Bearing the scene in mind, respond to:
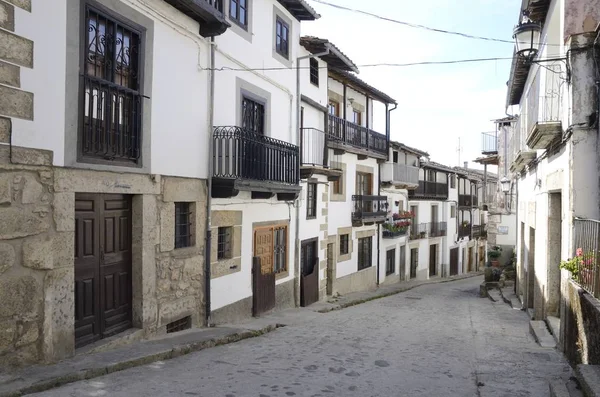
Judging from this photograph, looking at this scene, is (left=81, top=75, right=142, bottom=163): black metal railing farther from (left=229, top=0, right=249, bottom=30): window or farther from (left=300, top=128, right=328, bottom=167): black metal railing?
(left=300, top=128, right=328, bottom=167): black metal railing

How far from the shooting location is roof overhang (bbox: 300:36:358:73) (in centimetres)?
1499

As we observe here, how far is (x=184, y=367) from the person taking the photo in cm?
657

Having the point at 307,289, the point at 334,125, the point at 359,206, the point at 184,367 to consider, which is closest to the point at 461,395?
the point at 184,367

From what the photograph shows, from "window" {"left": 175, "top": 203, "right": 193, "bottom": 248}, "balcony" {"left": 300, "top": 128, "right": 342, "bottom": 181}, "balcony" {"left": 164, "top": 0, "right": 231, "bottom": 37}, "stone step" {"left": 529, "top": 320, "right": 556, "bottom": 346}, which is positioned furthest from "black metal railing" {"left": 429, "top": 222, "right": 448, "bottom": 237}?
"balcony" {"left": 164, "top": 0, "right": 231, "bottom": 37}

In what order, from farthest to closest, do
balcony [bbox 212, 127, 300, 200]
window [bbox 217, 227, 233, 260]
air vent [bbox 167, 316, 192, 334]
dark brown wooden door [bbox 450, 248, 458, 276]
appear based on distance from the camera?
dark brown wooden door [bbox 450, 248, 458, 276]
window [bbox 217, 227, 233, 260]
balcony [bbox 212, 127, 300, 200]
air vent [bbox 167, 316, 192, 334]

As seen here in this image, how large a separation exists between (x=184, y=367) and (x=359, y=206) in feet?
47.5

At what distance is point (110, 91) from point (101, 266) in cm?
229

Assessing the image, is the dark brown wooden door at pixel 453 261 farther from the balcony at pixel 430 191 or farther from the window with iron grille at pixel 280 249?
the window with iron grille at pixel 280 249

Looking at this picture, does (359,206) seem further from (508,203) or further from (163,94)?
(163,94)

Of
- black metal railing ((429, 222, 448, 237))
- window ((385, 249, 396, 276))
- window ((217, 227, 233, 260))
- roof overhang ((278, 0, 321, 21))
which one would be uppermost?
roof overhang ((278, 0, 321, 21))

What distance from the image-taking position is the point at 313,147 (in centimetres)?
1534

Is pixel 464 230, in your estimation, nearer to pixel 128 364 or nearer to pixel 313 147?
pixel 313 147

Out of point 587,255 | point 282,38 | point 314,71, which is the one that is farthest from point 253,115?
point 587,255

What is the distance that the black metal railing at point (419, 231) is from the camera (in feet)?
97.6
